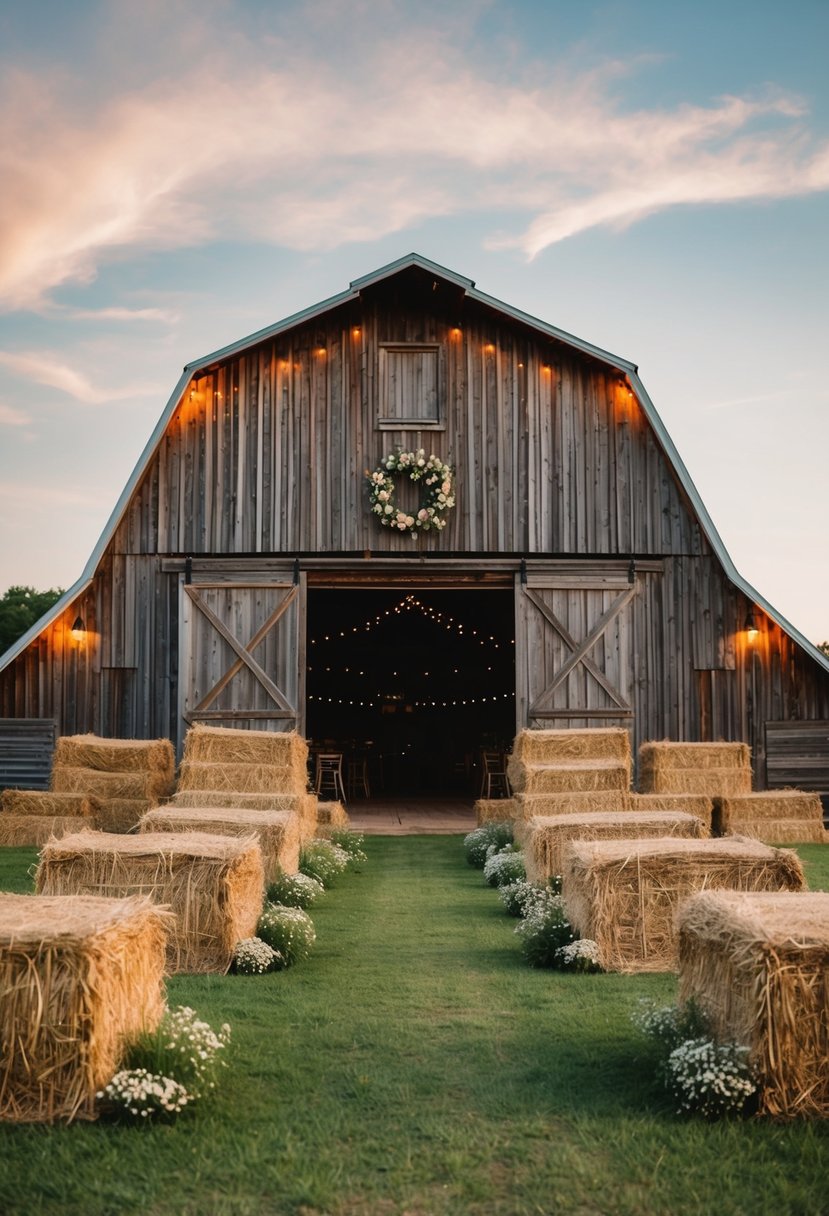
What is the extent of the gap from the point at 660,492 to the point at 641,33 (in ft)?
18.2

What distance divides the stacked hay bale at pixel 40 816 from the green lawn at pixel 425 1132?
7195 millimetres

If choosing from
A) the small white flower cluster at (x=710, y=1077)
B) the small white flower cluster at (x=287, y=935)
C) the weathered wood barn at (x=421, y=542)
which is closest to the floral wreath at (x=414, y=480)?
the weathered wood barn at (x=421, y=542)

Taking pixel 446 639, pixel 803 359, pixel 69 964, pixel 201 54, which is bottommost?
pixel 69 964

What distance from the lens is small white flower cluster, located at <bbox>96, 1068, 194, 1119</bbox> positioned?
3.99 meters

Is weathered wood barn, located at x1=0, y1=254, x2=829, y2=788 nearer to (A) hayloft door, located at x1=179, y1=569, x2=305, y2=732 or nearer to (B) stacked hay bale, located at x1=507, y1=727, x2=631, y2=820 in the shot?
(A) hayloft door, located at x1=179, y1=569, x2=305, y2=732

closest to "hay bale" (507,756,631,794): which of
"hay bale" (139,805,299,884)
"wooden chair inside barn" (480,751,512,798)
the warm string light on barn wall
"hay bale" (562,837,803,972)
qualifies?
"hay bale" (139,805,299,884)

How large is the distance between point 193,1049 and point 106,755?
9536 millimetres

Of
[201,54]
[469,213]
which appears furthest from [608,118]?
[201,54]

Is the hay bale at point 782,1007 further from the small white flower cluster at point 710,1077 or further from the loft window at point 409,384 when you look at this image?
the loft window at point 409,384

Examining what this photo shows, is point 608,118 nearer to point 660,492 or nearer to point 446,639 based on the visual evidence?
point 660,492

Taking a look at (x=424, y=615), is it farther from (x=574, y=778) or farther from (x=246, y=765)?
(x=574, y=778)

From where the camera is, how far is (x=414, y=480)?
14.8m

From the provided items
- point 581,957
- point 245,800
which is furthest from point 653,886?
point 245,800

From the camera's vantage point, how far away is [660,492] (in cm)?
1517
